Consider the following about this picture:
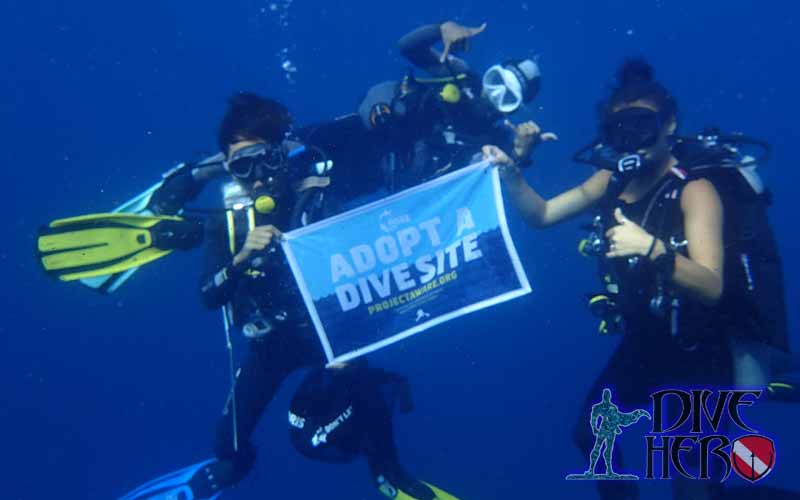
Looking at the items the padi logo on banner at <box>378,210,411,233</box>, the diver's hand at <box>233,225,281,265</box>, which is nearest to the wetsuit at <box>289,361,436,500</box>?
the padi logo on banner at <box>378,210,411,233</box>

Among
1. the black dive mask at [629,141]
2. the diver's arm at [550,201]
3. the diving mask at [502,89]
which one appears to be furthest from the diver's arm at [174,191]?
the black dive mask at [629,141]

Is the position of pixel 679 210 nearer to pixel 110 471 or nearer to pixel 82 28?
pixel 82 28

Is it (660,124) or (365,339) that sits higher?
(660,124)

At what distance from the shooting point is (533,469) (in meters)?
11.9

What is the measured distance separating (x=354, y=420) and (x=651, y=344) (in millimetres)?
2660

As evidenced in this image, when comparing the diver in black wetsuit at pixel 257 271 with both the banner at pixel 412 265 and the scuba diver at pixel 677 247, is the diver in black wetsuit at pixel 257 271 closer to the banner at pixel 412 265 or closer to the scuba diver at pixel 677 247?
the banner at pixel 412 265

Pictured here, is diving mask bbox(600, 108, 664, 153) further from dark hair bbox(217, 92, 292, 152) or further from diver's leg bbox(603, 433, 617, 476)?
dark hair bbox(217, 92, 292, 152)

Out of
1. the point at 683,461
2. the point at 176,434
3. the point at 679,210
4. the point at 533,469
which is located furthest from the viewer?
the point at 176,434

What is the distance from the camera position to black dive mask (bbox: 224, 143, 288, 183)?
408 centimetres

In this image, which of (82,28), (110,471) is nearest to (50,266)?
(82,28)

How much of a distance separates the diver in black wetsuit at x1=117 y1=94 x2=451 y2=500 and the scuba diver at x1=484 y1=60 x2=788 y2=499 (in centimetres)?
217

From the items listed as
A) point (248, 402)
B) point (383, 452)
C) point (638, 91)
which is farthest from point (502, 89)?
point (248, 402)

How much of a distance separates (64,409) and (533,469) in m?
13.2

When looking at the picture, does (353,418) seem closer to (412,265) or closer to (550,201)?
(412,265)
